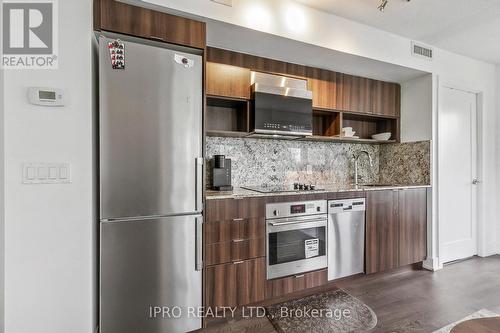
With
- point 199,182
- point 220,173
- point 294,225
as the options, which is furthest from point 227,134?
point 294,225

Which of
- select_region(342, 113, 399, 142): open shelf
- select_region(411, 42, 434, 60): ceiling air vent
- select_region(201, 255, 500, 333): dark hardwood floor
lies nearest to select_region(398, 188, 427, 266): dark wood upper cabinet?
select_region(201, 255, 500, 333): dark hardwood floor

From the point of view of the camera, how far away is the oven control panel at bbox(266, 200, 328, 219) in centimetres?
226

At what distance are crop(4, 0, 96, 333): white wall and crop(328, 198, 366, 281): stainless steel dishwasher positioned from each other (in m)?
2.05

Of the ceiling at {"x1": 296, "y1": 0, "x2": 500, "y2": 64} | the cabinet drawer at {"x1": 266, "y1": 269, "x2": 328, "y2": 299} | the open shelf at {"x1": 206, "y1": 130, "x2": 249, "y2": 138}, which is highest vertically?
the ceiling at {"x1": 296, "y1": 0, "x2": 500, "y2": 64}

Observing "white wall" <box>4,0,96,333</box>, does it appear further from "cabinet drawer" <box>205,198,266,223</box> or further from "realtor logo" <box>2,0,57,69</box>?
"cabinet drawer" <box>205,198,266,223</box>

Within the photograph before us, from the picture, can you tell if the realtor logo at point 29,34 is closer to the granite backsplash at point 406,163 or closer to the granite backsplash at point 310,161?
the granite backsplash at point 310,161

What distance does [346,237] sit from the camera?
2.63m

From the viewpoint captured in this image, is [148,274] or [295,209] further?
[295,209]

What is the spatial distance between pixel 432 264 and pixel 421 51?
2.55 m

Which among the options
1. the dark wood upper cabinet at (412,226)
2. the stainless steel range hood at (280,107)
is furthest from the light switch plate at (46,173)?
the dark wood upper cabinet at (412,226)

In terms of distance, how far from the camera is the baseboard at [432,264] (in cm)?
310

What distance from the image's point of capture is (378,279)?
2855 mm

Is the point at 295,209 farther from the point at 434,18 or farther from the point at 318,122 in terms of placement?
the point at 434,18

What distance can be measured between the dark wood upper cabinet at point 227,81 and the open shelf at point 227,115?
79 mm
